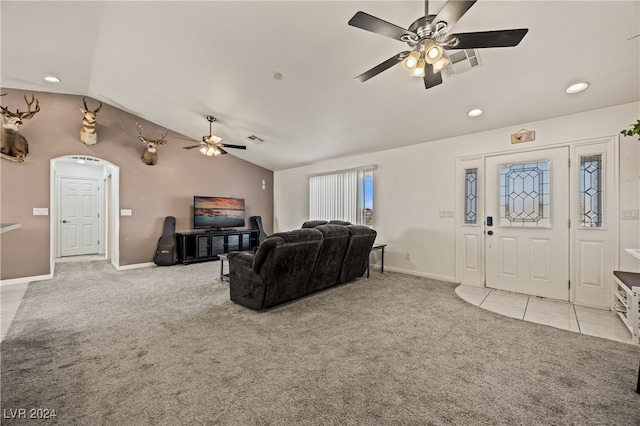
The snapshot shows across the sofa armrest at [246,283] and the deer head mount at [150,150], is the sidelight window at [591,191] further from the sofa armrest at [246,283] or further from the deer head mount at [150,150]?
the deer head mount at [150,150]

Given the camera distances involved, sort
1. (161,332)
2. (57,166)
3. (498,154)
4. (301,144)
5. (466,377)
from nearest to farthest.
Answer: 1. (466,377)
2. (161,332)
3. (498,154)
4. (301,144)
5. (57,166)

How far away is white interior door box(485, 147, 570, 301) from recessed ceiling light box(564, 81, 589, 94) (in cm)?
80

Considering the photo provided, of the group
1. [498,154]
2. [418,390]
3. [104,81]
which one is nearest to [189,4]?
[104,81]

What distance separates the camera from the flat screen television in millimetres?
6252

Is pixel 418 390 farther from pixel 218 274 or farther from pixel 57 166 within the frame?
pixel 57 166

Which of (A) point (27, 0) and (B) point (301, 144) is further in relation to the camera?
(B) point (301, 144)

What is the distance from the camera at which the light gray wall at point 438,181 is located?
3.08 metres

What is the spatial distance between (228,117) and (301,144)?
1564mm

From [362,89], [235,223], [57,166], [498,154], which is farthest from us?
[235,223]

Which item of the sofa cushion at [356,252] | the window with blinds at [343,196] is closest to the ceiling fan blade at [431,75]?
the sofa cushion at [356,252]

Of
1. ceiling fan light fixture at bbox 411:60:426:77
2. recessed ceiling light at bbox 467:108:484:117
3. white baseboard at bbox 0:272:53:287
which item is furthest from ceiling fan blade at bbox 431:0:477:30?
white baseboard at bbox 0:272:53:287

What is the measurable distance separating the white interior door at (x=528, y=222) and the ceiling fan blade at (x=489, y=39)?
2.60 meters

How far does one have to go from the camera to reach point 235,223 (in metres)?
6.95

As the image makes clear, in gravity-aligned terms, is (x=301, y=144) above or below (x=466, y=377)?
above
